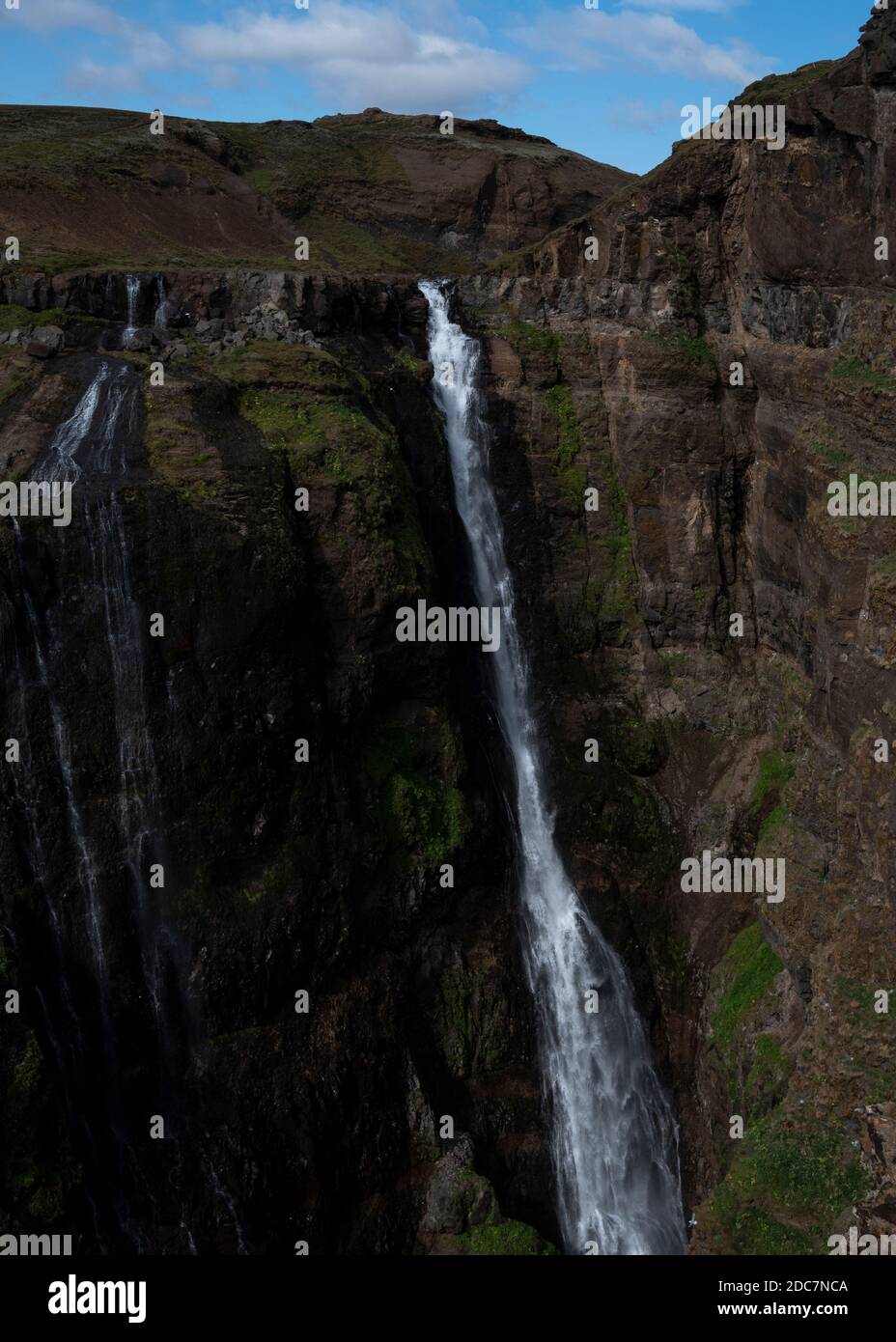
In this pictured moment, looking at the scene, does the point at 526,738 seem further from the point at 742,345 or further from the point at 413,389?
the point at 742,345

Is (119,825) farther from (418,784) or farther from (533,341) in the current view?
(533,341)

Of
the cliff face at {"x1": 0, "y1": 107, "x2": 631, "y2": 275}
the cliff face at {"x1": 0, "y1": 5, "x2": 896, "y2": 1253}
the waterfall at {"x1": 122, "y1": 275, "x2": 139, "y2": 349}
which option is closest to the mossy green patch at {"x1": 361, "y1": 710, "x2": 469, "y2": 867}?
the cliff face at {"x1": 0, "y1": 5, "x2": 896, "y2": 1253}

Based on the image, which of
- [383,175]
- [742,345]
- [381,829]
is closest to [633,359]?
[742,345]

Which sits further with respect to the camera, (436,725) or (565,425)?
(565,425)

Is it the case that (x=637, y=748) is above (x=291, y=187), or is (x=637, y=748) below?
below

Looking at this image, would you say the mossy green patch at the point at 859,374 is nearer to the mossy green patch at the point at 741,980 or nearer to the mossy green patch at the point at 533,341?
the mossy green patch at the point at 533,341

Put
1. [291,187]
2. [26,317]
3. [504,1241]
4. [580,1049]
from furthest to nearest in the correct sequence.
Answer: [291,187]
[26,317]
[580,1049]
[504,1241]

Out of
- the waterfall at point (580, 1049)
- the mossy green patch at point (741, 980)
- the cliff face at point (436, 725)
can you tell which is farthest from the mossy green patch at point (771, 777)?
the waterfall at point (580, 1049)

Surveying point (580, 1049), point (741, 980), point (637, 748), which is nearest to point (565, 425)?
point (637, 748)
